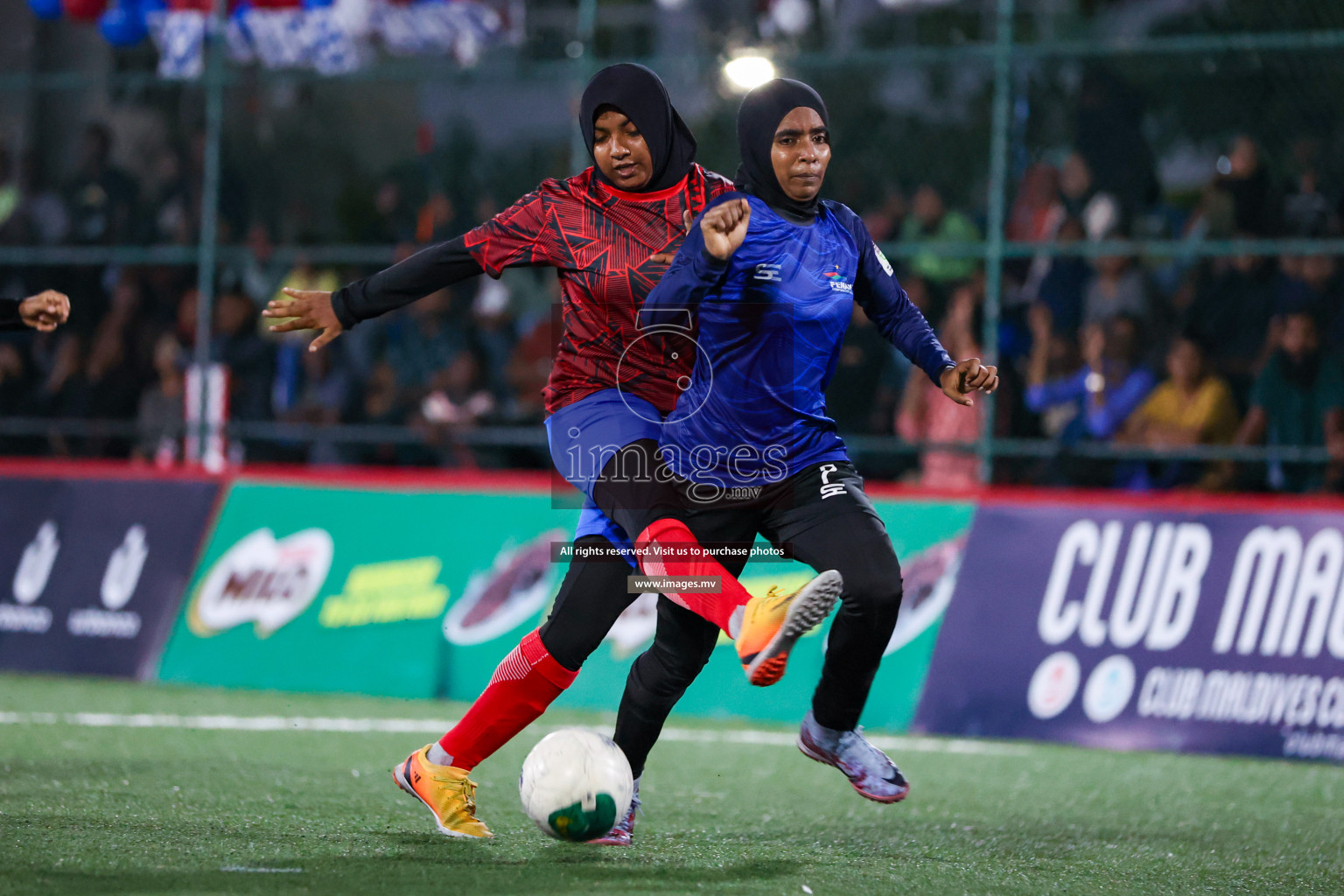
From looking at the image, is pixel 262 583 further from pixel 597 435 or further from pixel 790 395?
pixel 790 395

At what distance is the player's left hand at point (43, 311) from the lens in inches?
229

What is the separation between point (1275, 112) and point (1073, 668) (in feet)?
12.1

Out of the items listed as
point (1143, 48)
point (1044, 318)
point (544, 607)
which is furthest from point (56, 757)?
point (1143, 48)

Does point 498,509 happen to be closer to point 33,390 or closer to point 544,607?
point 544,607

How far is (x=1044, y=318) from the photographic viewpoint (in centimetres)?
1048

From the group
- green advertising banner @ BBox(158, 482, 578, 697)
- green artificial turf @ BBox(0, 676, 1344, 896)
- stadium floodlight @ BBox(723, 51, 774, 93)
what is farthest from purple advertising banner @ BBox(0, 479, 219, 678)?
stadium floodlight @ BBox(723, 51, 774, 93)

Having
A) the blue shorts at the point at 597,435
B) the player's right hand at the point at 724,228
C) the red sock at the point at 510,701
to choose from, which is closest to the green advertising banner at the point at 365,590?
the red sock at the point at 510,701

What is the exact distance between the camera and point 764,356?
5.13m

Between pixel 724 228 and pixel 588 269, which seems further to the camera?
pixel 588 269

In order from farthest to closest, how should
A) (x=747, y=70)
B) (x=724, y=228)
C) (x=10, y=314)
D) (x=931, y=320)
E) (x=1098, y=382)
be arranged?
(x=747, y=70)
(x=931, y=320)
(x=1098, y=382)
(x=10, y=314)
(x=724, y=228)

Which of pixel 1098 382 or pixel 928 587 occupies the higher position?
pixel 1098 382

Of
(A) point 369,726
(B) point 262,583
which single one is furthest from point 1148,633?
(B) point 262,583

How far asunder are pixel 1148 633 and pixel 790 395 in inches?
157

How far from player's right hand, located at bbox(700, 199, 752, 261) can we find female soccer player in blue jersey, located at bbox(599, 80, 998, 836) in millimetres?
155
